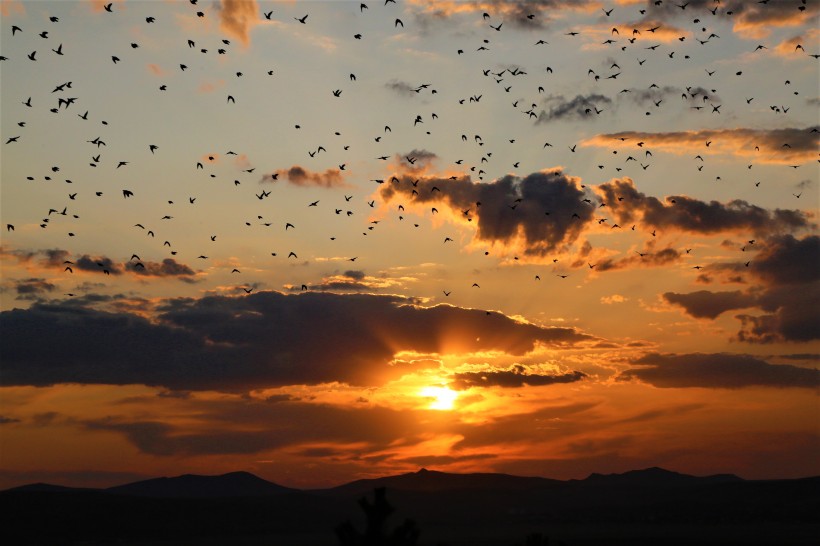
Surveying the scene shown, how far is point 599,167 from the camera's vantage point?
302 ft

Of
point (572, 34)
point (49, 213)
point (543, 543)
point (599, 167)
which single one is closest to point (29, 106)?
point (49, 213)

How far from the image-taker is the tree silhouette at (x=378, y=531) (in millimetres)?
30562

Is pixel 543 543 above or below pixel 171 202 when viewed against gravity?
below

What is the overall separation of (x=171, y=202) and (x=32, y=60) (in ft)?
79.9

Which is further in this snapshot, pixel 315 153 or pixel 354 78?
pixel 315 153

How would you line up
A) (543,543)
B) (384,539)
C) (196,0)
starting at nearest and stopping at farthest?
1. (384,539)
2. (543,543)
3. (196,0)

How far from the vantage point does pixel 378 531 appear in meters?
31.3

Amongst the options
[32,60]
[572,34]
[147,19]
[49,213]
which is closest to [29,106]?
[32,60]

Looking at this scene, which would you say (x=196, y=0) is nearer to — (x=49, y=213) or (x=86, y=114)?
(x=86, y=114)

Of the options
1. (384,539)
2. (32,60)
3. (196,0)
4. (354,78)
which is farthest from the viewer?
(354,78)

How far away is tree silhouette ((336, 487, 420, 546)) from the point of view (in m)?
30.6

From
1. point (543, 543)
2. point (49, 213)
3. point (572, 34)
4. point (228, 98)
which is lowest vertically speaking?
point (543, 543)

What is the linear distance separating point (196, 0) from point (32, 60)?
12.5 meters

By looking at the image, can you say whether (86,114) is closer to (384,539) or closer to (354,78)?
(354,78)
